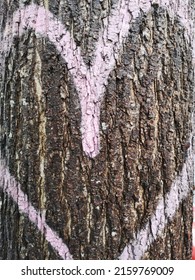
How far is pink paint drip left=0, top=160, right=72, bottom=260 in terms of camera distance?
1.28 meters

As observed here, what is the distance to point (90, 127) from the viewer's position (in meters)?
1.27

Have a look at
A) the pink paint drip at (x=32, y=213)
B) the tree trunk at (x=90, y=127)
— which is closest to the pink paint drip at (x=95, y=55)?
the tree trunk at (x=90, y=127)

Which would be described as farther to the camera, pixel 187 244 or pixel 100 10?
pixel 187 244

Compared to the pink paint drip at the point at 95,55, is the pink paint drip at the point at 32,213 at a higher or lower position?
lower

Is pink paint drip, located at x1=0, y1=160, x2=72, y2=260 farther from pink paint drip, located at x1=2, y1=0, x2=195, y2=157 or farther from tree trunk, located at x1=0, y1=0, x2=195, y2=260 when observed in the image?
pink paint drip, located at x1=2, y1=0, x2=195, y2=157

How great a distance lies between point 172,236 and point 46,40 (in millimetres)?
615

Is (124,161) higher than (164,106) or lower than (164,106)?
lower

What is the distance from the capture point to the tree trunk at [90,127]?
1.27m

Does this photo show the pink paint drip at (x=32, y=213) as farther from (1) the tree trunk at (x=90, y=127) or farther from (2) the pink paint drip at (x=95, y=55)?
(2) the pink paint drip at (x=95, y=55)

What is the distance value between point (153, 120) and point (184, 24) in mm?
284

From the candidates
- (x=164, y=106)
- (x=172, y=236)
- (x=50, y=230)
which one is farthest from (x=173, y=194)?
(x=50, y=230)
